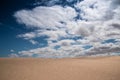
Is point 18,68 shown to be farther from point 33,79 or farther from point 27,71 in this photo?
point 33,79

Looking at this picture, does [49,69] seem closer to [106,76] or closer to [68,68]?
[68,68]

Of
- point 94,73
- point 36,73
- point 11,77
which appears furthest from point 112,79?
point 11,77

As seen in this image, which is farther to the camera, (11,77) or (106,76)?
(106,76)

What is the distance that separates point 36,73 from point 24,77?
0.65m

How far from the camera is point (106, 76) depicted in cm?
773

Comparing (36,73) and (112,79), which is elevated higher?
(36,73)

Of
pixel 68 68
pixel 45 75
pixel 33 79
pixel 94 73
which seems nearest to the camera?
pixel 33 79

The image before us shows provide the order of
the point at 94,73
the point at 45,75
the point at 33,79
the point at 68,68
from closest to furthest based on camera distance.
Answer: the point at 33,79
the point at 45,75
the point at 94,73
the point at 68,68

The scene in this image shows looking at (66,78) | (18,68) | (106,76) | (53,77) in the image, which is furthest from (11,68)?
(106,76)

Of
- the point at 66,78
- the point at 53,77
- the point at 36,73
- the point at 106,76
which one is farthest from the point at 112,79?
the point at 36,73

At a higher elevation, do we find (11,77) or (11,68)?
(11,68)

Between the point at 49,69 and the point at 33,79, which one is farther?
the point at 49,69

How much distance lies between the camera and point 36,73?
767 centimetres

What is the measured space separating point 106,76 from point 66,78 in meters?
1.89
